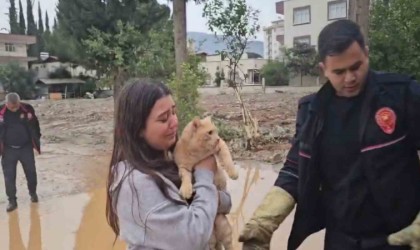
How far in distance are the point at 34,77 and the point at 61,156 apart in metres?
30.2

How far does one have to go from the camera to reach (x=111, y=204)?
5.51 ft

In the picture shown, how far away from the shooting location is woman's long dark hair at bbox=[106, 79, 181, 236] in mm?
1620

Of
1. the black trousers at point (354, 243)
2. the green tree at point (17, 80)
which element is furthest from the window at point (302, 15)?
the black trousers at point (354, 243)

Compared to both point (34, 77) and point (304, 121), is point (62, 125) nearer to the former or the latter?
point (304, 121)

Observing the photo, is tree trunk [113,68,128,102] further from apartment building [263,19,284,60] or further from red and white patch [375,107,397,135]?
apartment building [263,19,284,60]

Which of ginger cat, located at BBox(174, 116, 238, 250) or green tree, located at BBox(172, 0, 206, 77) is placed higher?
green tree, located at BBox(172, 0, 206, 77)

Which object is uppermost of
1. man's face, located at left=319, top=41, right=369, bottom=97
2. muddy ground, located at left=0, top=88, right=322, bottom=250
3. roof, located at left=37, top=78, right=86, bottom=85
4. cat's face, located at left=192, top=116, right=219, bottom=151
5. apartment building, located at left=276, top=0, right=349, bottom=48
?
apartment building, located at left=276, top=0, right=349, bottom=48

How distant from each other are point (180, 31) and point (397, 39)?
443 centimetres

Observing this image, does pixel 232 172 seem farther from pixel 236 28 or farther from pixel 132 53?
pixel 132 53

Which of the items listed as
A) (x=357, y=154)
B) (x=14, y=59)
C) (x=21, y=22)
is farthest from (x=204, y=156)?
(x=21, y=22)

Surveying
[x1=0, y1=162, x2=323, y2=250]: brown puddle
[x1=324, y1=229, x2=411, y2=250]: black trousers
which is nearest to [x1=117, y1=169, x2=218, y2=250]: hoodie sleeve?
[x1=324, y1=229, x2=411, y2=250]: black trousers

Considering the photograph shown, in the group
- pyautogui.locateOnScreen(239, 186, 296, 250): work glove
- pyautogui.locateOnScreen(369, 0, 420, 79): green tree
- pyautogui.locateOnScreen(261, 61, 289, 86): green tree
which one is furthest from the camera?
pyautogui.locateOnScreen(261, 61, 289, 86): green tree

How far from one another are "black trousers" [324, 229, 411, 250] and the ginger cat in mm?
378

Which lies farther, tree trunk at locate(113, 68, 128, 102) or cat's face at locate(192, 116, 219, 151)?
tree trunk at locate(113, 68, 128, 102)
